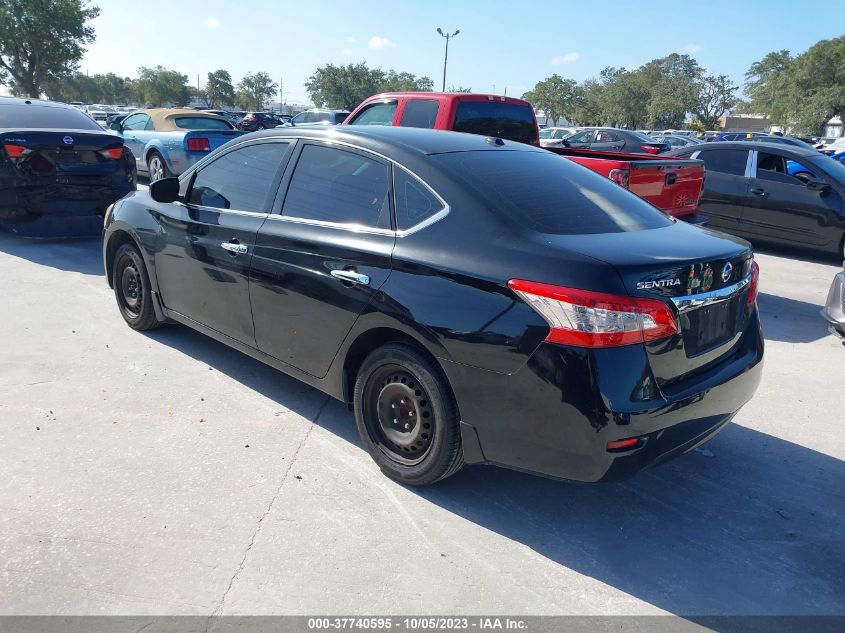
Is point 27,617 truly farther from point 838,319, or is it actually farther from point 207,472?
point 838,319

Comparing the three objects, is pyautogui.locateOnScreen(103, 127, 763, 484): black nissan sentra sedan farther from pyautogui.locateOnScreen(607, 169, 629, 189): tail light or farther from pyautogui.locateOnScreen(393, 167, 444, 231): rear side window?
pyautogui.locateOnScreen(607, 169, 629, 189): tail light

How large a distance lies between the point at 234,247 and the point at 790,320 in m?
5.55

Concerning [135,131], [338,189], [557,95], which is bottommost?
[338,189]

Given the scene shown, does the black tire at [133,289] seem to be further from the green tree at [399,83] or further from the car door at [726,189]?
the green tree at [399,83]

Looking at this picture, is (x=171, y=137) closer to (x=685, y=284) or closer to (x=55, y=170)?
(x=55, y=170)

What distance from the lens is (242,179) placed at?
4.41 metres

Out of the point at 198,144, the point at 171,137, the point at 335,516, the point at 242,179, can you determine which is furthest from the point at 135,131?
the point at 335,516

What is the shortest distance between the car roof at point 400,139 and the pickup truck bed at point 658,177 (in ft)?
7.72

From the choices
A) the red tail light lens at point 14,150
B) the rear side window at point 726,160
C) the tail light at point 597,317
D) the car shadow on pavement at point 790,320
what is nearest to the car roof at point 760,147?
the rear side window at point 726,160

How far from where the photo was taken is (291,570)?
111 inches

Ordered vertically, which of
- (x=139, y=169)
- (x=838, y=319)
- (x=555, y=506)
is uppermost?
(x=139, y=169)

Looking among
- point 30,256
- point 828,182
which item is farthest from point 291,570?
point 828,182

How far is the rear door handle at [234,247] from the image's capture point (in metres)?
4.13

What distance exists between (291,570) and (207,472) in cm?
96
